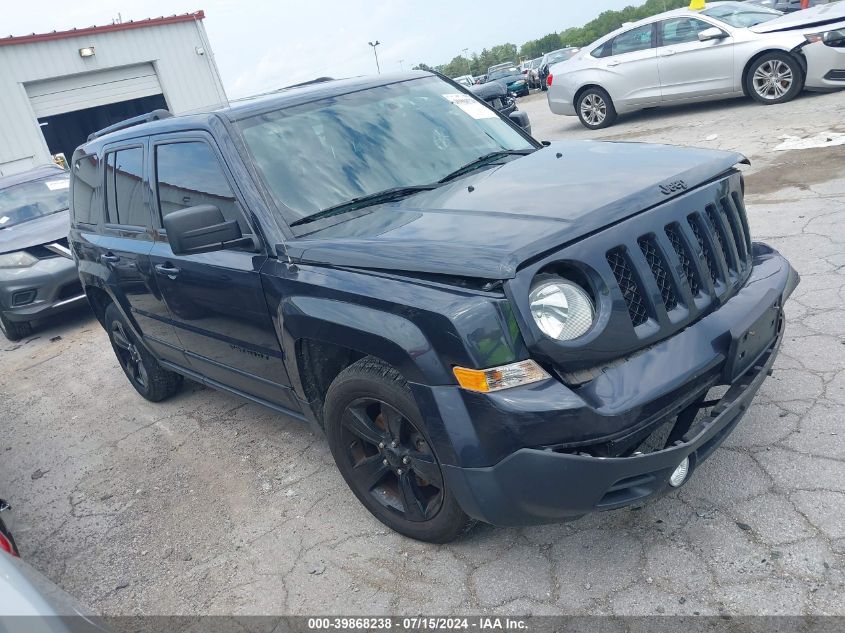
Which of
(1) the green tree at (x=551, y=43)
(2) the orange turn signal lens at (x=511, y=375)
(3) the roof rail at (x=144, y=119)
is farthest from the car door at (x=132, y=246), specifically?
(1) the green tree at (x=551, y=43)

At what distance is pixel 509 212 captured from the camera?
2.63 m

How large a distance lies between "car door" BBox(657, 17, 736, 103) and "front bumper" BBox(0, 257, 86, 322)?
28.5 ft

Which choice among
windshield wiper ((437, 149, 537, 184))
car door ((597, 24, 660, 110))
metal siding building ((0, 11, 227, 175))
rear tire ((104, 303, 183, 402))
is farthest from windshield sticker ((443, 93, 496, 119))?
metal siding building ((0, 11, 227, 175))

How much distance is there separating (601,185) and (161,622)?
2495mm

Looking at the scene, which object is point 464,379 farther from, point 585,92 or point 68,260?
point 585,92

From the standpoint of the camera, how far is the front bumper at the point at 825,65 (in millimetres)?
9188

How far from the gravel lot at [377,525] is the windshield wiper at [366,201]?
1.36 m

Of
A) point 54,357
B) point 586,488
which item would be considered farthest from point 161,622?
point 54,357

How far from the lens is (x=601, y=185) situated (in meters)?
2.75

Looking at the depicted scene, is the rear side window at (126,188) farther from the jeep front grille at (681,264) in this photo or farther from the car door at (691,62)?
the car door at (691,62)

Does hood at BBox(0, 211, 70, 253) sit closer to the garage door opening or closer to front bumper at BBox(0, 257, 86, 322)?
front bumper at BBox(0, 257, 86, 322)

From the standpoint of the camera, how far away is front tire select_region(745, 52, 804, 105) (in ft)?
31.6

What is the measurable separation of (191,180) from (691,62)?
9105 millimetres

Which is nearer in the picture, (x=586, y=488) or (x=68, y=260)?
A: (x=586, y=488)
